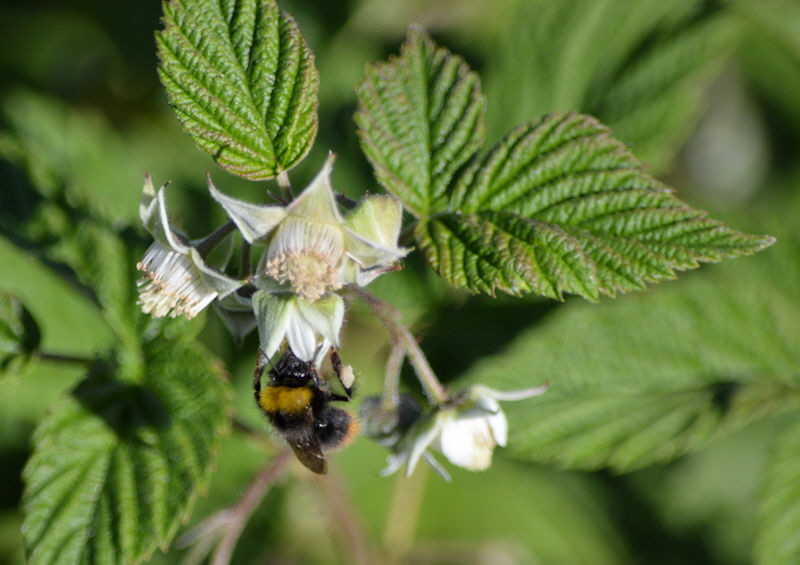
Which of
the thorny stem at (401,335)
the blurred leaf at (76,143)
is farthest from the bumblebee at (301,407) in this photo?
the blurred leaf at (76,143)

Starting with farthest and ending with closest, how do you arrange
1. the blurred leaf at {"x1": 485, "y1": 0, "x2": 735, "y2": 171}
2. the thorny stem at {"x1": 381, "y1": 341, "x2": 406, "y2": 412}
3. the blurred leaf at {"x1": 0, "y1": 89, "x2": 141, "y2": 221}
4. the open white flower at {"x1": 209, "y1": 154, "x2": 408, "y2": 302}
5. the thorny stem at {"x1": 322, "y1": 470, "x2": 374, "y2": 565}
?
the blurred leaf at {"x1": 0, "y1": 89, "x2": 141, "y2": 221} → the blurred leaf at {"x1": 485, "y1": 0, "x2": 735, "y2": 171} → the thorny stem at {"x1": 322, "y1": 470, "x2": 374, "y2": 565} → the thorny stem at {"x1": 381, "y1": 341, "x2": 406, "y2": 412} → the open white flower at {"x1": 209, "y1": 154, "x2": 408, "y2": 302}

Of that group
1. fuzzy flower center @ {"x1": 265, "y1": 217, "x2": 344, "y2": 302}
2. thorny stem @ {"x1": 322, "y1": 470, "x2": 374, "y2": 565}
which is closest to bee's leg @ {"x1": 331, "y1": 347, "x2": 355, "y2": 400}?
fuzzy flower center @ {"x1": 265, "y1": 217, "x2": 344, "y2": 302}

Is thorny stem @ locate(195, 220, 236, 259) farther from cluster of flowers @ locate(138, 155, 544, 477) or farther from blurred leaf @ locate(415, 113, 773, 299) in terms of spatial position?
blurred leaf @ locate(415, 113, 773, 299)

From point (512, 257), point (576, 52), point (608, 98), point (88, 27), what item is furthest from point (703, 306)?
point (88, 27)

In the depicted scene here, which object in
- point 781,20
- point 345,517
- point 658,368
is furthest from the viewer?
point 781,20

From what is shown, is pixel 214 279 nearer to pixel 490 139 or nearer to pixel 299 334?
pixel 299 334

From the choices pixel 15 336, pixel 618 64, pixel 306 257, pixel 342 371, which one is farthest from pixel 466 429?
pixel 618 64

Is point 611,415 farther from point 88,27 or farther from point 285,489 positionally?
point 88,27
